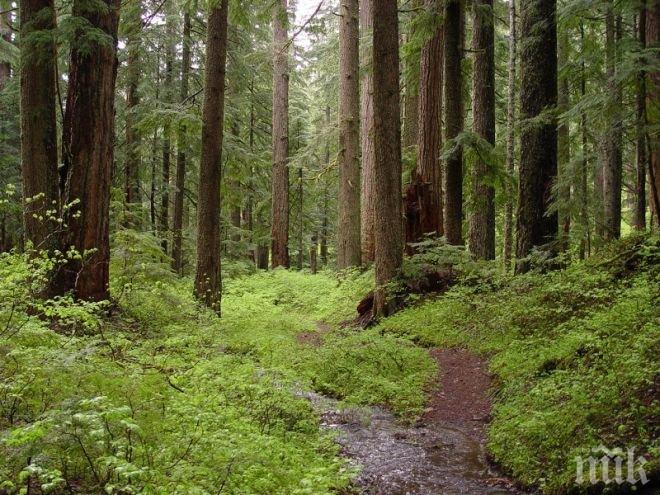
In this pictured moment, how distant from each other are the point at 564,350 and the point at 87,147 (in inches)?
296

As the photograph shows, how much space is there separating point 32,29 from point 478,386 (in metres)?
8.89

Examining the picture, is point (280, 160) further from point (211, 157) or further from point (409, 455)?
point (409, 455)

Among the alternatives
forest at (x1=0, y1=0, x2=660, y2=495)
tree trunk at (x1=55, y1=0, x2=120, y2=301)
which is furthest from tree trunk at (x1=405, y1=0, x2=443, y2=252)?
tree trunk at (x1=55, y1=0, x2=120, y2=301)

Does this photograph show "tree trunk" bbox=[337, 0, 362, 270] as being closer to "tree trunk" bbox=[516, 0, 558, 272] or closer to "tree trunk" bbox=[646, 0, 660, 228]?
"tree trunk" bbox=[516, 0, 558, 272]

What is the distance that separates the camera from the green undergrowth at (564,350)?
409cm

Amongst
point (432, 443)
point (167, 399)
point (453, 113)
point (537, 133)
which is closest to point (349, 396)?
point (432, 443)

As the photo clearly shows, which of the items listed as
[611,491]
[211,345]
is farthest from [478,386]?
[211,345]

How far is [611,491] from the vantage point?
3482mm

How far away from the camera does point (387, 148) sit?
33.1 ft

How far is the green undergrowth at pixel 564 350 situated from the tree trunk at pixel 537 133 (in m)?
1.17

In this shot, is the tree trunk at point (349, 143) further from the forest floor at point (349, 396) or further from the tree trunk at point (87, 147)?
the tree trunk at point (87, 147)

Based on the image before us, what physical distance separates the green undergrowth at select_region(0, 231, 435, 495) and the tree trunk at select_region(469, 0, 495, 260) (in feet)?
19.4

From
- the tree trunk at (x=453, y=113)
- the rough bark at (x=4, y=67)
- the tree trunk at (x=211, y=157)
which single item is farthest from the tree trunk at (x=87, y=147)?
the rough bark at (x=4, y=67)

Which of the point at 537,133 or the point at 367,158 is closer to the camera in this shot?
the point at 537,133
